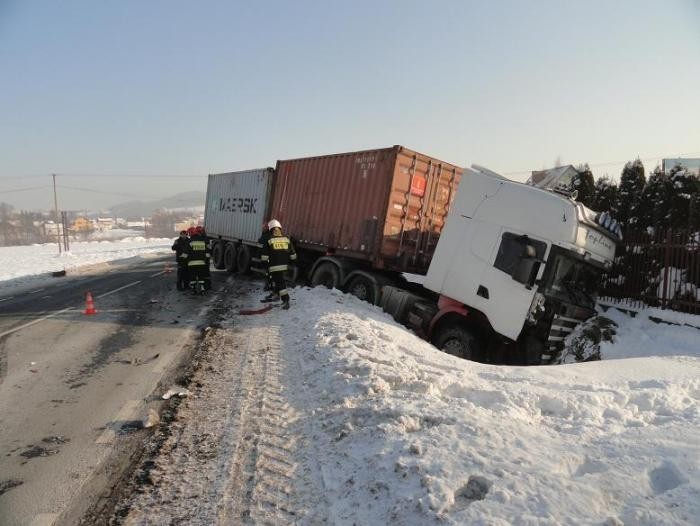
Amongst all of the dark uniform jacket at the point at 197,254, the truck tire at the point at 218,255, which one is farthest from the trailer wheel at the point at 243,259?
the dark uniform jacket at the point at 197,254

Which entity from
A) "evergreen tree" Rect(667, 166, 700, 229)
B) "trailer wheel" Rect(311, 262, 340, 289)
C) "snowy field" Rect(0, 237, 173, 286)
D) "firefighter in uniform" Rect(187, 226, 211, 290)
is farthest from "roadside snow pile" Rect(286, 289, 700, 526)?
"snowy field" Rect(0, 237, 173, 286)

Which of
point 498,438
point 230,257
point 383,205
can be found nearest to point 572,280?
point 383,205

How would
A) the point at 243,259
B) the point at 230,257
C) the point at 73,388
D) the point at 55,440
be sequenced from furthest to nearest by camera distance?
the point at 230,257, the point at 243,259, the point at 73,388, the point at 55,440

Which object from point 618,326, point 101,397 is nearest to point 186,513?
point 101,397

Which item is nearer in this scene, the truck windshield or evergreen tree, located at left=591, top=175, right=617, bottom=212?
the truck windshield

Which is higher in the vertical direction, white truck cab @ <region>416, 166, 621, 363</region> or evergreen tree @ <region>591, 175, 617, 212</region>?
evergreen tree @ <region>591, 175, 617, 212</region>

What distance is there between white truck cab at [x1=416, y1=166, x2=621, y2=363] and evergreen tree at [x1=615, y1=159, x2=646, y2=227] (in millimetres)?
5316

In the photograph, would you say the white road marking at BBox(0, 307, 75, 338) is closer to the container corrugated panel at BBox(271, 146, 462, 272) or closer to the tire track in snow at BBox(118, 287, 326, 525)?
the tire track in snow at BBox(118, 287, 326, 525)

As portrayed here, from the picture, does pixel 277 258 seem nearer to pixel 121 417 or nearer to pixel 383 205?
pixel 383 205

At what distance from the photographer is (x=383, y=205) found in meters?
9.08

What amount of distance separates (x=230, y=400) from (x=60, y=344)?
3.79 metres

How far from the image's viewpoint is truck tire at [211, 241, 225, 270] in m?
17.4

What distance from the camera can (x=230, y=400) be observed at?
453cm

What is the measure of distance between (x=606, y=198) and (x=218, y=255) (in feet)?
44.0
